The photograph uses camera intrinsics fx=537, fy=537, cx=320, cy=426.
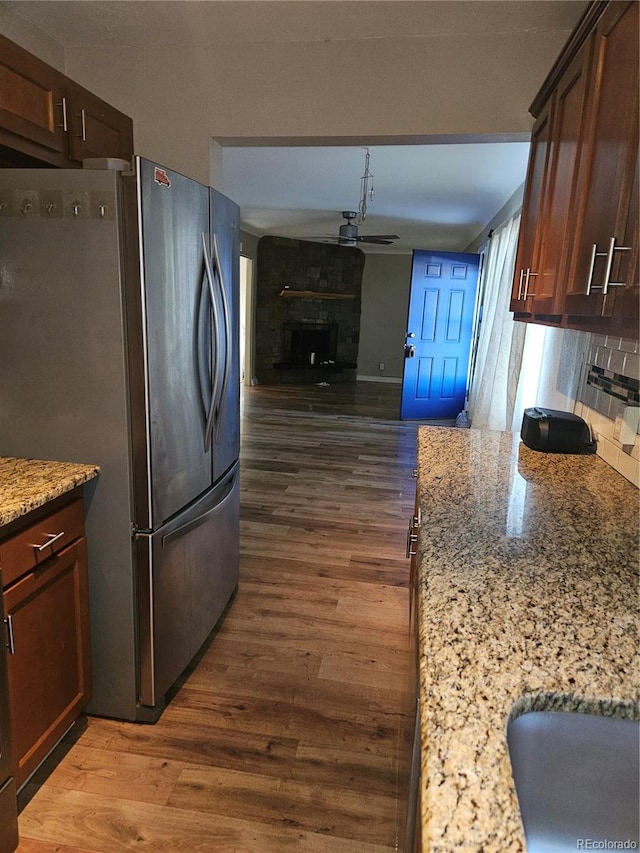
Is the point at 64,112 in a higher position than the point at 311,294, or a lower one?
higher

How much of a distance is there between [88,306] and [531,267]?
156cm

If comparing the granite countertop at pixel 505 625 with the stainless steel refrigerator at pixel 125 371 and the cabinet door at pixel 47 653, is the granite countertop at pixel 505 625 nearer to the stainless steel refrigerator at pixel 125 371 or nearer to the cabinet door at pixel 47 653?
the stainless steel refrigerator at pixel 125 371

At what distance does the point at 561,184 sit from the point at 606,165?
0.46 m

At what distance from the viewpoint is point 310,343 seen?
9.62 metres

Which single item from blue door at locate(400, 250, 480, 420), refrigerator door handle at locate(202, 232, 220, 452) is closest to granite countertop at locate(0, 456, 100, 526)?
refrigerator door handle at locate(202, 232, 220, 452)

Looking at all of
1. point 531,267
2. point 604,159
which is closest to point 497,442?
point 531,267

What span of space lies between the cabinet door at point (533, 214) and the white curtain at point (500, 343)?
1.50m

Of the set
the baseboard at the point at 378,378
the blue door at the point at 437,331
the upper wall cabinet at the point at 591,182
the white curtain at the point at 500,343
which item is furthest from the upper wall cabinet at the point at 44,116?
the baseboard at the point at 378,378

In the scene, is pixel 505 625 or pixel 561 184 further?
pixel 561 184

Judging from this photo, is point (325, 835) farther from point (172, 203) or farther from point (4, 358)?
point (172, 203)

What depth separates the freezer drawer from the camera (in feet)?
5.93

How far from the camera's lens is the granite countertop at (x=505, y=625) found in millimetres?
620

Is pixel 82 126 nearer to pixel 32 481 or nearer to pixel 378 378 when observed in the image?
pixel 32 481

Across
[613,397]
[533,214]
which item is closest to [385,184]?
[533,214]
